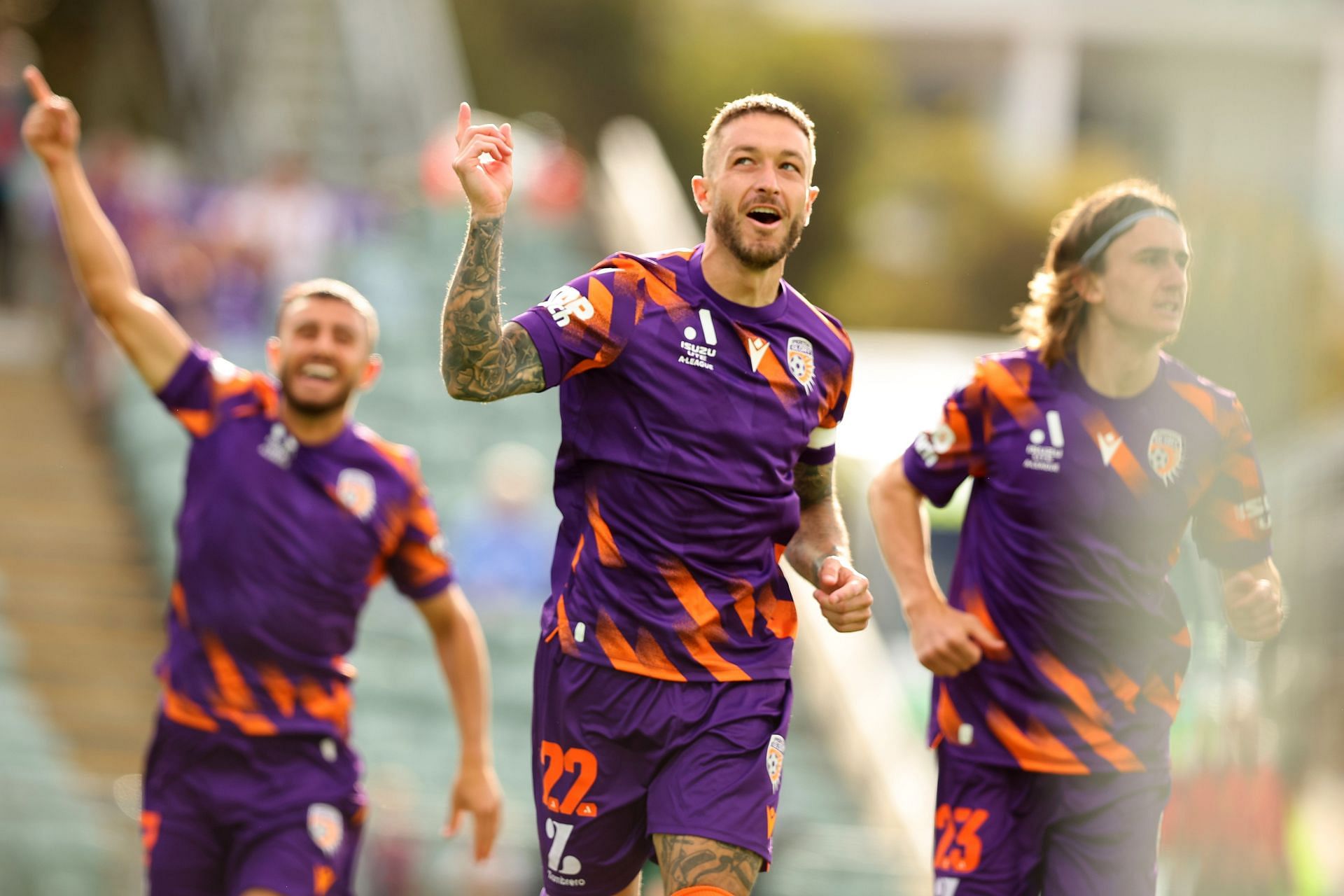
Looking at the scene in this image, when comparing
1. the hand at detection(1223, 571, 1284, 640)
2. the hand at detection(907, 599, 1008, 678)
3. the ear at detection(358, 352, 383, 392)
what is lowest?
the hand at detection(907, 599, 1008, 678)

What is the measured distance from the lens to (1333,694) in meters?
7.10

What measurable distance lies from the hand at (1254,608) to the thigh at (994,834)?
0.77 meters

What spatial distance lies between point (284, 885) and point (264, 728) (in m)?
0.54

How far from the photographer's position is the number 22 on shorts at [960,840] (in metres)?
5.80

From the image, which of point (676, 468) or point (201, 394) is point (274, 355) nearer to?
point (201, 394)

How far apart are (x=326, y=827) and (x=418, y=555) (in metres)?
1.01

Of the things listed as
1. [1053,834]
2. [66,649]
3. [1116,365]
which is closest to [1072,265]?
[1116,365]

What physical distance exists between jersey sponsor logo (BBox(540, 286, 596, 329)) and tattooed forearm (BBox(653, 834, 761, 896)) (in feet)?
4.58

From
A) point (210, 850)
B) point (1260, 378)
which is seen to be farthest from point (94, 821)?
point (1260, 378)

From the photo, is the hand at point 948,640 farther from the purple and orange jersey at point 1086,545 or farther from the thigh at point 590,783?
the thigh at point 590,783

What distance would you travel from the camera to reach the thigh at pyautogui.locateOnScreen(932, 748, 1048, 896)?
578 cm

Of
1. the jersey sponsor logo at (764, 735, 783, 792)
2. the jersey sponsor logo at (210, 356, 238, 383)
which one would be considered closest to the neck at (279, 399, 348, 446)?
the jersey sponsor logo at (210, 356, 238, 383)

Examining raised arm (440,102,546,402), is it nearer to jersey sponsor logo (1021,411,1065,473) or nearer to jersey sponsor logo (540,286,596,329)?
jersey sponsor logo (540,286,596,329)

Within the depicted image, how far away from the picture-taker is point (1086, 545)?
19.1 ft
